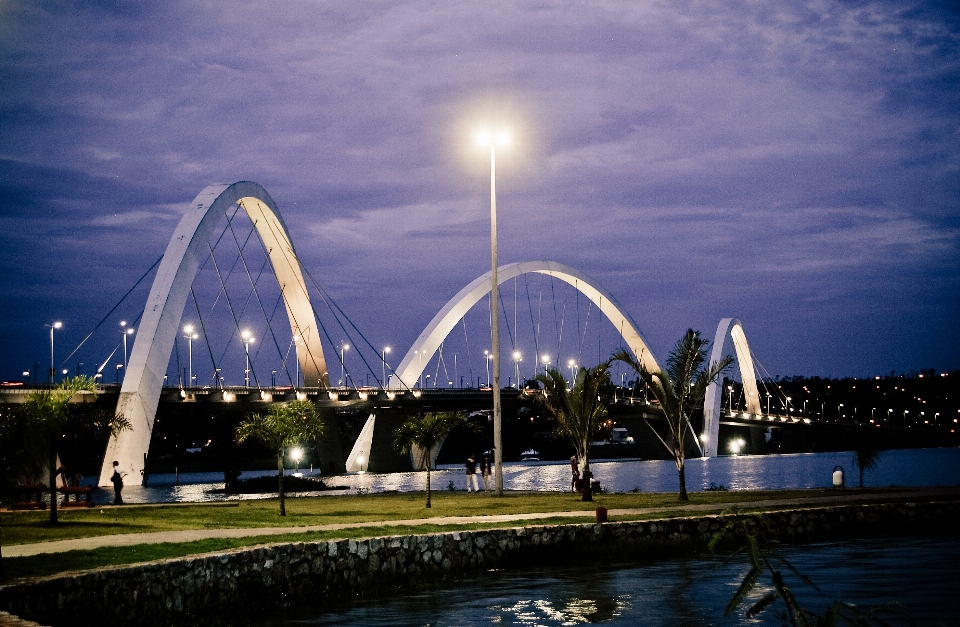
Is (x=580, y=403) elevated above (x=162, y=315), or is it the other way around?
(x=162, y=315)

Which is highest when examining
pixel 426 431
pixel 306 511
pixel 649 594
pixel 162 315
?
pixel 162 315

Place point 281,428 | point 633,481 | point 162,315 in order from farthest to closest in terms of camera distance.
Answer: point 633,481 < point 162,315 < point 281,428

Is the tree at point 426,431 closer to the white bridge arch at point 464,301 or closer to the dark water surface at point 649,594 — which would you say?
the dark water surface at point 649,594

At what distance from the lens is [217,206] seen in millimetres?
63969

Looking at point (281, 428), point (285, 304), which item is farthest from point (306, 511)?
point (285, 304)

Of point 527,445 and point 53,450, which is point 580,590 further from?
point 527,445

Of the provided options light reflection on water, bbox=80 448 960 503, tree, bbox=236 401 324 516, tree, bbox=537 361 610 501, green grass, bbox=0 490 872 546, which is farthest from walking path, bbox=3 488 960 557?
light reflection on water, bbox=80 448 960 503

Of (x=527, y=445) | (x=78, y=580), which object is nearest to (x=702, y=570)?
(x=78, y=580)

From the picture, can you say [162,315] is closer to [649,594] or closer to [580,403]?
[580,403]

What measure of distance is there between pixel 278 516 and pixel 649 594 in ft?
39.6

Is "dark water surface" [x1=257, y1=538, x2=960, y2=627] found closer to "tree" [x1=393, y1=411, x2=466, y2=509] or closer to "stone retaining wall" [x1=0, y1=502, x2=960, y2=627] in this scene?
"stone retaining wall" [x1=0, y1=502, x2=960, y2=627]

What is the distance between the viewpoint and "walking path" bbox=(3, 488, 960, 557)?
20.6m

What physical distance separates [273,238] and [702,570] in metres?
58.7

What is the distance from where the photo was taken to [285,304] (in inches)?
3364
